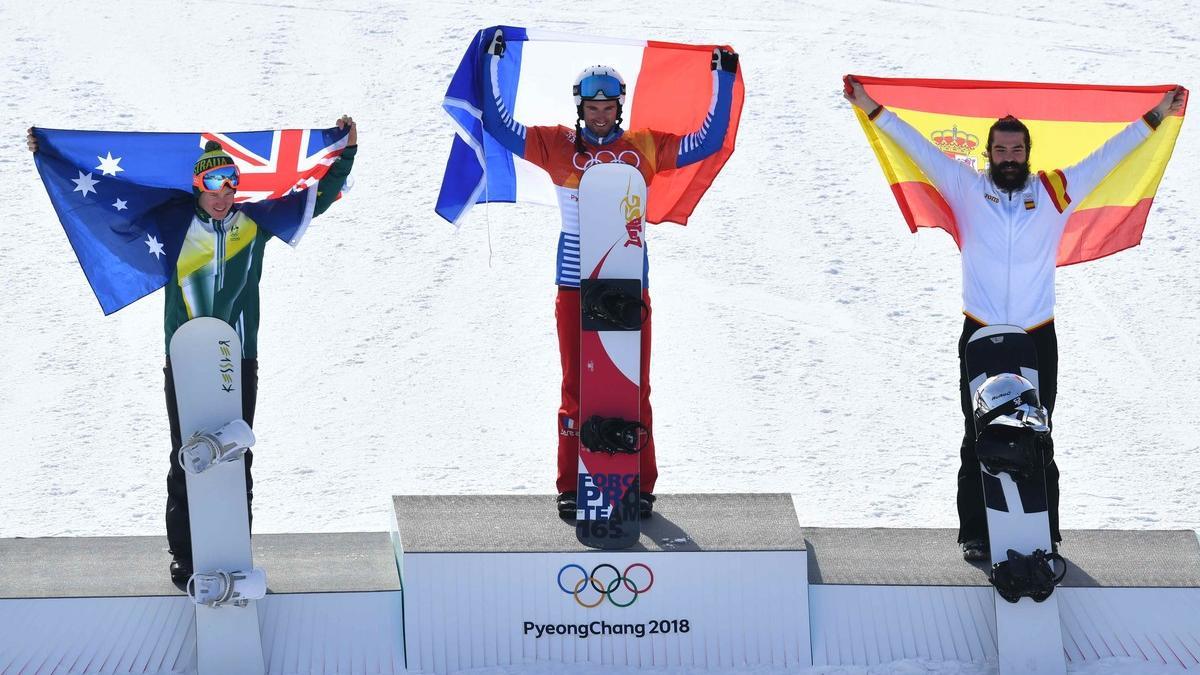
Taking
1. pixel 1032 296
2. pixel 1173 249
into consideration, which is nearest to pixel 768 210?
pixel 1173 249

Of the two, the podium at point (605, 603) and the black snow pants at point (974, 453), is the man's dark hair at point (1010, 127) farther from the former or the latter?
the podium at point (605, 603)

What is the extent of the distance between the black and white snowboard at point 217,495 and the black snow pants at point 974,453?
2229mm

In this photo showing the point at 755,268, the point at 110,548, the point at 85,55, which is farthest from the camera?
the point at 85,55

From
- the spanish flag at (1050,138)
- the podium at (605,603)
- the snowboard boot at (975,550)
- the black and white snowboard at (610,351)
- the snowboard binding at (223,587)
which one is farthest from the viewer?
the spanish flag at (1050,138)

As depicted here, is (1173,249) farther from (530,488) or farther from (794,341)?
(530,488)

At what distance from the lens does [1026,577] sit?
212 inches

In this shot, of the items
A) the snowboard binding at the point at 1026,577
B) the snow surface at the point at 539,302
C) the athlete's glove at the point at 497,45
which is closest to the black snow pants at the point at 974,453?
the snowboard binding at the point at 1026,577

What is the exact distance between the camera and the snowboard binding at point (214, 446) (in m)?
5.22

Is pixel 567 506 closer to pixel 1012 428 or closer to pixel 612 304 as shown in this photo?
pixel 612 304

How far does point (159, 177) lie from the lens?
5684 mm

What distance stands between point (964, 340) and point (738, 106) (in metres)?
1.09

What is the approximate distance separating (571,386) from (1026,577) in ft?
5.03

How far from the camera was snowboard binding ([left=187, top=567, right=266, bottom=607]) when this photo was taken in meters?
5.21

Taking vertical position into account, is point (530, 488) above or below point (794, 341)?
below
